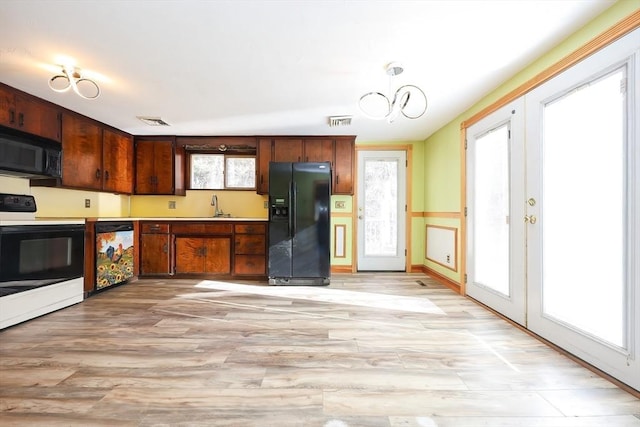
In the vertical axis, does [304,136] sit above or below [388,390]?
above

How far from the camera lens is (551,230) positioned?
78.5 inches

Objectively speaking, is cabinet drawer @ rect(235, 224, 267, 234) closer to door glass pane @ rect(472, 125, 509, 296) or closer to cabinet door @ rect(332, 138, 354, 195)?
cabinet door @ rect(332, 138, 354, 195)

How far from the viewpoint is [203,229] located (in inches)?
153

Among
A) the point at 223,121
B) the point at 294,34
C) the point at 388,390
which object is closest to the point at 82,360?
the point at 388,390

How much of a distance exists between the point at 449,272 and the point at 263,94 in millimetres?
3213

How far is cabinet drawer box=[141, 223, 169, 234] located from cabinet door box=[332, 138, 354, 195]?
8.51ft

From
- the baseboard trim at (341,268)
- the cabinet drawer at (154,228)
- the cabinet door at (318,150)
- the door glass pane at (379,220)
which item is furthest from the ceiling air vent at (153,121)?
the baseboard trim at (341,268)

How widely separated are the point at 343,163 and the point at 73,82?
3.12 m

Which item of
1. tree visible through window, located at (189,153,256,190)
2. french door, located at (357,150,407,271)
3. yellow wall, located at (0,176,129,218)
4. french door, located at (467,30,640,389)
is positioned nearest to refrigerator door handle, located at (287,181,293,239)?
tree visible through window, located at (189,153,256,190)

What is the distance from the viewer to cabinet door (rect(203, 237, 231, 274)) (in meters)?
3.88

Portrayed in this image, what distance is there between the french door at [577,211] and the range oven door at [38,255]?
431 centimetres

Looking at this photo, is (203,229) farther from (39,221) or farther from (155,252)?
(39,221)

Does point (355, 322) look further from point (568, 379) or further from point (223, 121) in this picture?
point (223, 121)

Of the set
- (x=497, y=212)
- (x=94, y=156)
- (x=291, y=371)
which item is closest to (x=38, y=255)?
(x=94, y=156)
